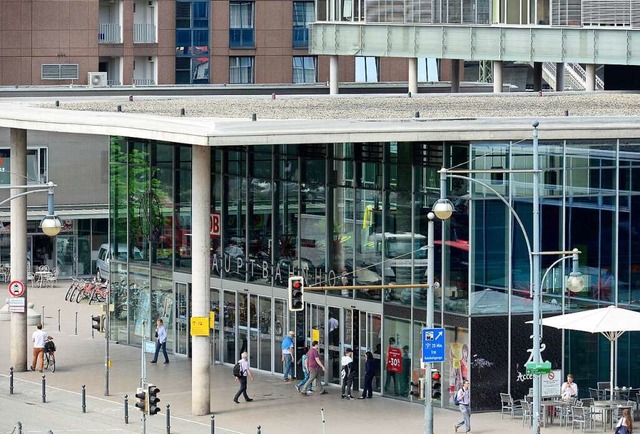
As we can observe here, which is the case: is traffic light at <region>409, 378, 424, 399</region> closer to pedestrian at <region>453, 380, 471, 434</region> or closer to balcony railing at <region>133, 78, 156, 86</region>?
pedestrian at <region>453, 380, 471, 434</region>

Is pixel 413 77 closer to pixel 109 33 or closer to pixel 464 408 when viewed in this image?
pixel 109 33

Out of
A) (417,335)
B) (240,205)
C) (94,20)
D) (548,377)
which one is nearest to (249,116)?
(240,205)

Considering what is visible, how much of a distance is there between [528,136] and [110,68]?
2021 inches

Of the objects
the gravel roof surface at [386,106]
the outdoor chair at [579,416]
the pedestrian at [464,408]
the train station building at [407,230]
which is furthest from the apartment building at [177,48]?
the outdoor chair at [579,416]

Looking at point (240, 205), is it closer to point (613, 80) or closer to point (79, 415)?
point (79, 415)

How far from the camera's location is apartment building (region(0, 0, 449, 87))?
91.3 meters

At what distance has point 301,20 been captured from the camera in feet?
315

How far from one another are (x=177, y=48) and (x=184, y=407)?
49790mm

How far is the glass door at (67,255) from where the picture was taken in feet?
257

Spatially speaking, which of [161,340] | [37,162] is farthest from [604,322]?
[37,162]

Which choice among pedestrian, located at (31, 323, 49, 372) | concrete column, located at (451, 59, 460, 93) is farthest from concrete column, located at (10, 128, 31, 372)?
concrete column, located at (451, 59, 460, 93)

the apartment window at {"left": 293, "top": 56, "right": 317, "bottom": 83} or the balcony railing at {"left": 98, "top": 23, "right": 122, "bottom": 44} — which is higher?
the balcony railing at {"left": 98, "top": 23, "right": 122, "bottom": 44}

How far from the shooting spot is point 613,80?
77688 millimetres

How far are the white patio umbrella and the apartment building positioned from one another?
49.3 metres
